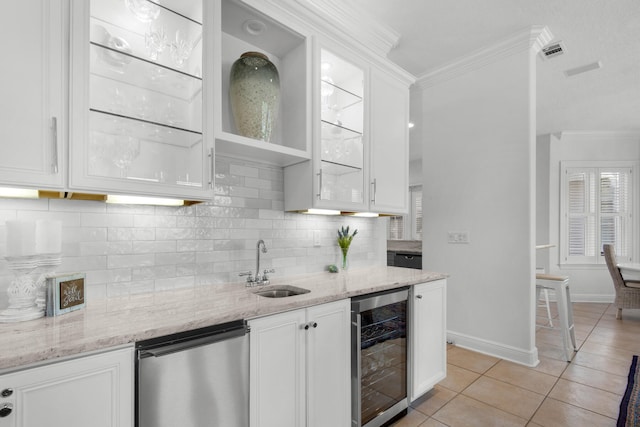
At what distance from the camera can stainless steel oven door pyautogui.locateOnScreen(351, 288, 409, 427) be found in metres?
1.82

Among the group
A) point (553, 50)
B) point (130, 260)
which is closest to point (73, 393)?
point (130, 260)

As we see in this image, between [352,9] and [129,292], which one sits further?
[352,9]

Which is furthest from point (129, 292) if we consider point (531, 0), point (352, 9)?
point (531, 0)

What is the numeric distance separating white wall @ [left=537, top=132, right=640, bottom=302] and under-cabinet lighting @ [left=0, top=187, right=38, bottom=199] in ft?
22.2

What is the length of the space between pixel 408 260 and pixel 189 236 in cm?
506

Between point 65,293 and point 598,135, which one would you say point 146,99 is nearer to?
point 65,293

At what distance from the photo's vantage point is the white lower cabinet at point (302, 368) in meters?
1.45

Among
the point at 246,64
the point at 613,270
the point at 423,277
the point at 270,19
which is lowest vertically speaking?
the point at 613,270

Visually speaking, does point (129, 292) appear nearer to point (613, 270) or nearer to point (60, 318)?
point (60, 318)

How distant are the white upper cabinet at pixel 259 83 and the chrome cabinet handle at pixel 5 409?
50.6 inches

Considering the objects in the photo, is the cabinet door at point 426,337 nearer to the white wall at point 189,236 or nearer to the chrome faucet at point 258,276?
the white wall at point 189,236

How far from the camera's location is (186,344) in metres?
1.21

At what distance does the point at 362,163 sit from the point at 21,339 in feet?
6.76

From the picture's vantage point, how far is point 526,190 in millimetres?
2908
